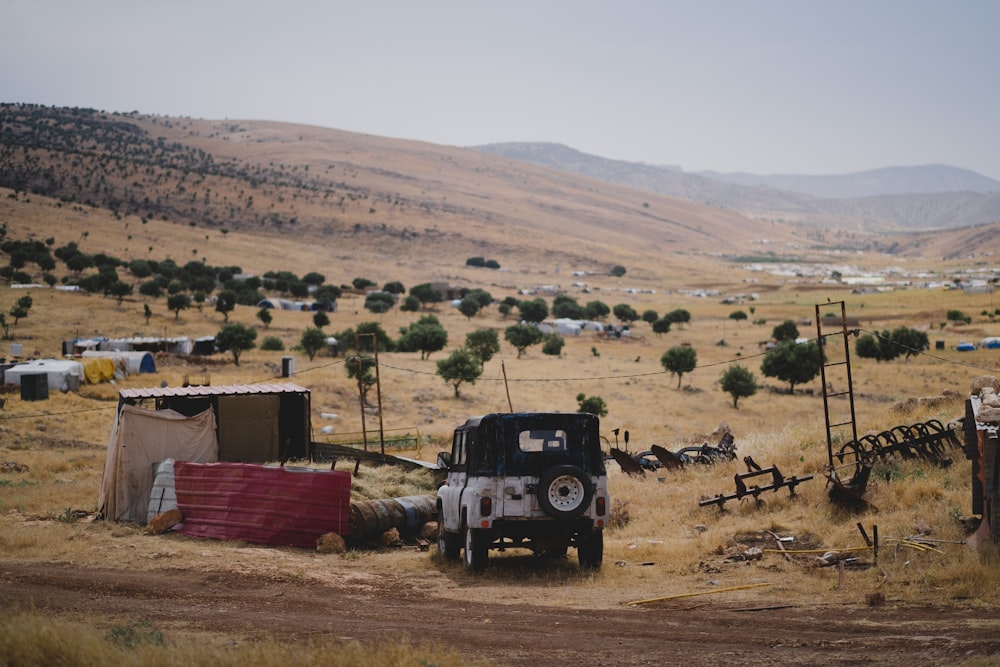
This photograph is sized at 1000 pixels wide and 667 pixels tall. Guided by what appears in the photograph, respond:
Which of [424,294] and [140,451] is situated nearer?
[140,451]

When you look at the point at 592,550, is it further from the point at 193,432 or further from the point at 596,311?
the point at 596,311

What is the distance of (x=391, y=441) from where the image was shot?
38.9m

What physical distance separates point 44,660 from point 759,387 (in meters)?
60.5

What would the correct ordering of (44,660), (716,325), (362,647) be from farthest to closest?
(716,325), (362,647), (44,660)

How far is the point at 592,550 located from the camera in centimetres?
1497

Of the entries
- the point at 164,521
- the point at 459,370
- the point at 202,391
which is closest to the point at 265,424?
the point at 202,391

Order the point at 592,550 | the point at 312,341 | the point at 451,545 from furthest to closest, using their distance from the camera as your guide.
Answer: the point at 312,341 → the point at 451,545 → the point at 592,550

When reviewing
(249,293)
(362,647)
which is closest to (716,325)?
(249,293)

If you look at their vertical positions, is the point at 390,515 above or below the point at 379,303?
below

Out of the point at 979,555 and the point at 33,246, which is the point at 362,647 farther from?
the point at 33,246

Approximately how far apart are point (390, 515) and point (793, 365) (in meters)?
49.4

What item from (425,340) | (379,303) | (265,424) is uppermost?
(379,303)

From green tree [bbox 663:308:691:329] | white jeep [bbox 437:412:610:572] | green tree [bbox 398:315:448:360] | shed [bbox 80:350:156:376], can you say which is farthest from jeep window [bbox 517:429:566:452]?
green tree [bbox 663:308:691:329]

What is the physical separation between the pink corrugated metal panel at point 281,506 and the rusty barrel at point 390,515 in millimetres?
311
